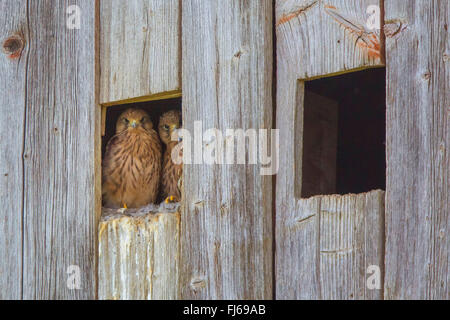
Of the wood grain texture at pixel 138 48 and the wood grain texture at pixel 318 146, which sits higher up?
the wood grain texture at pixel 138 48

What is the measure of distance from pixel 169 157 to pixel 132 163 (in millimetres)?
423

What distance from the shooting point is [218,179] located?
2.49 m

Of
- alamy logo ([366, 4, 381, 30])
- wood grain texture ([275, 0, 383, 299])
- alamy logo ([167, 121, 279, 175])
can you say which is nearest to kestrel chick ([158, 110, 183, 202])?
alamy logo ([167, 121, 279, 175])

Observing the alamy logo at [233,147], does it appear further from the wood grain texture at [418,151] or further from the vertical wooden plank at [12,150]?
the vertical wooden plank at [12,150]

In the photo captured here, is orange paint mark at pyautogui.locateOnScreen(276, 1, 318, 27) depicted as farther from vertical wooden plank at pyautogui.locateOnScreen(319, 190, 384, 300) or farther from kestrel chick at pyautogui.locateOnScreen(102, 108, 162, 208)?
kestrel chick at pyautogui.locateOnScreen(102, 108, 162, 208)

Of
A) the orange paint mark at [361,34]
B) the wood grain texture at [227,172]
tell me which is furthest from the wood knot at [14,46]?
the orange paint mark at [361,34]

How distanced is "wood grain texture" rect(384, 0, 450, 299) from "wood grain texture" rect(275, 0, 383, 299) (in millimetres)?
102

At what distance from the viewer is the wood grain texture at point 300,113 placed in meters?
2.24

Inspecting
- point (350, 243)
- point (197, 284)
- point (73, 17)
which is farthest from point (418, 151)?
point (73, 17)

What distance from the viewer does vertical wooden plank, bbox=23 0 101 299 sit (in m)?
2.81

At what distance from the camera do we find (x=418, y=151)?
6.72 feet

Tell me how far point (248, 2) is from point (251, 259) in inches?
39.8

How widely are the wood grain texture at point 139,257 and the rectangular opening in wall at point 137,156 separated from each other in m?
0.83

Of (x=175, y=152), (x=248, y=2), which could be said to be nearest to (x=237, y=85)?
(x=248, y=2)
